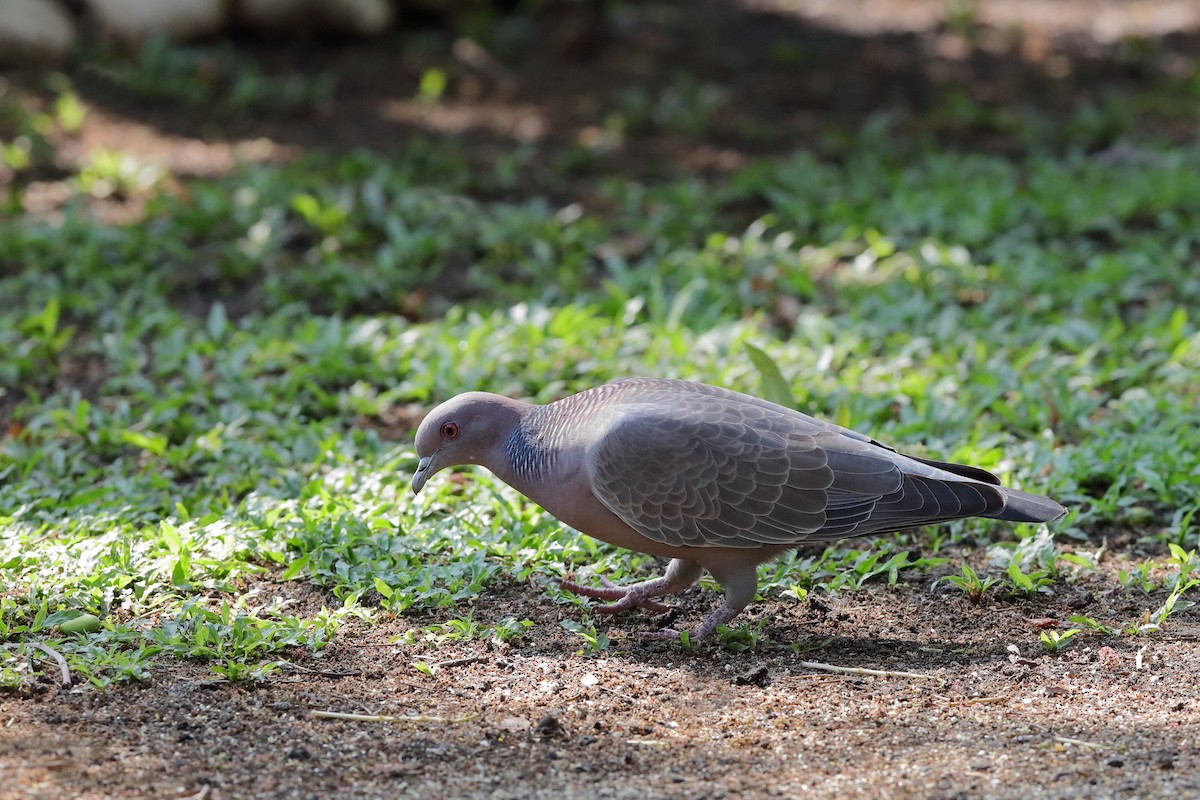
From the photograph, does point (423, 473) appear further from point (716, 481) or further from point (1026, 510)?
point (1026, 510)

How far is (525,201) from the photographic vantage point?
766 centimetres

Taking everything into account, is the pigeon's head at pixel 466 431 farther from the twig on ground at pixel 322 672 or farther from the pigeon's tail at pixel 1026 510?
the pigeon's tail at pixel 1026 510

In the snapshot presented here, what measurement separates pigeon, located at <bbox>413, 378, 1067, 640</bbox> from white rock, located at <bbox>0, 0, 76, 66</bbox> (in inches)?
260

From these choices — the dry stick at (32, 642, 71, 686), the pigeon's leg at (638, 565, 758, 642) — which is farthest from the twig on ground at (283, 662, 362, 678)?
the pigeon's leg at (638, 565, 758, 642)

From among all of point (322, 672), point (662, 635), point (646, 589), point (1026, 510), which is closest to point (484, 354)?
point (646, 589)

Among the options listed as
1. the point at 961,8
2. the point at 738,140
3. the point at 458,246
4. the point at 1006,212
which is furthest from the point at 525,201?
the point at 961,8

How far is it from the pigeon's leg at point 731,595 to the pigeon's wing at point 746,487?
5.9 inches

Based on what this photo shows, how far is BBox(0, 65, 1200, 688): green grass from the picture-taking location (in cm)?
406

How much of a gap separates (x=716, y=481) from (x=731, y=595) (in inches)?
14.2

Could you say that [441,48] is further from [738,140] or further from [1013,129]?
[1013,129]

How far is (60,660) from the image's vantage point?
3.43 metres

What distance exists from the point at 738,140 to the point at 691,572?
5.32 meters

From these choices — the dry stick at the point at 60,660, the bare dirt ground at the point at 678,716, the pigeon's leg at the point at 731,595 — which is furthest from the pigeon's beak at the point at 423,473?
the dry stick at the point at 60,660

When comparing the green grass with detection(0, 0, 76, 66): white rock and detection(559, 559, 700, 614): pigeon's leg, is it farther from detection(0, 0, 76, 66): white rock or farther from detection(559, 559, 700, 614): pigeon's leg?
detection(0, 0, 76, 66): white rock
